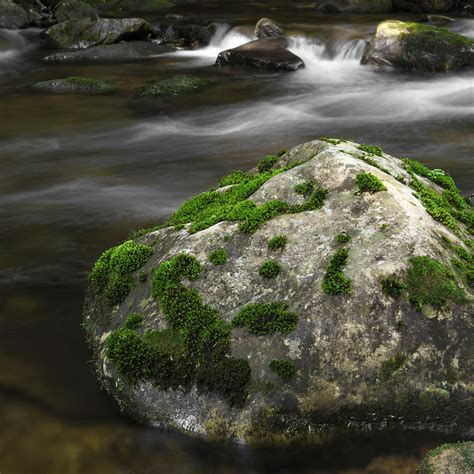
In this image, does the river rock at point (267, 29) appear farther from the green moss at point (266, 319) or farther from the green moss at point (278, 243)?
the green moss at point (266, 319)

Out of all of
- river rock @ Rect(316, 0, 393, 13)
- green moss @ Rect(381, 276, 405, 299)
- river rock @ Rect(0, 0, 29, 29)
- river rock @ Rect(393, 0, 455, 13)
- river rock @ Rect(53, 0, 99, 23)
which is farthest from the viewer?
river rock @ Rect(393, 0, 455, 13)

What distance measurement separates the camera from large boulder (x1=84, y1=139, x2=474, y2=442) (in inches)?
165

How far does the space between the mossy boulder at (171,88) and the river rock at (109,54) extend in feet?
15.4

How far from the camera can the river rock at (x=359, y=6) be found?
84.1ft

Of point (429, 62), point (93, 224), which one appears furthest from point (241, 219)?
point (429, 62)

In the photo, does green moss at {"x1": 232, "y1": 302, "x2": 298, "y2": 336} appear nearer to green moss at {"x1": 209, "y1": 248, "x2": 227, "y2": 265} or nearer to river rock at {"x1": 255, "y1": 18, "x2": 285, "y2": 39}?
green moss at {"x1": 209, "y1": 248, "x2": 227, "y2": 265}

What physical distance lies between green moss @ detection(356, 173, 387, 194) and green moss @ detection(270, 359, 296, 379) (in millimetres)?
1513

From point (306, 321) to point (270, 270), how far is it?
49 cm

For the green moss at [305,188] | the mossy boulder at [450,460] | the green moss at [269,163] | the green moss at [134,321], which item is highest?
the green moss at [305,188]

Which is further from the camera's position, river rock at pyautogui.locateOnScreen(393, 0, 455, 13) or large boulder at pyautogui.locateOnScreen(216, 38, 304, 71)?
river rock at pyautogui.locateOnScreen(393, 0, 455, 13)

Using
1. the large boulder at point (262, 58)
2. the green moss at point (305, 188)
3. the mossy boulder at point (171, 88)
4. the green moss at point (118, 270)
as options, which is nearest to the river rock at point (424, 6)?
the large boulder at point (262, 58)

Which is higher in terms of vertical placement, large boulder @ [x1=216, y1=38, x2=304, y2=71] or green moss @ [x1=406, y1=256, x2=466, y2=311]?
green moss @ [x1=406, y1=256, x2=466, y2=311]

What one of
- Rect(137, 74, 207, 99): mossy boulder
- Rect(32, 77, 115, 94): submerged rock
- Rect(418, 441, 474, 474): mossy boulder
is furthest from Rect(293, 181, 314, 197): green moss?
Rect(32, 77, 115, 94): submerged rock

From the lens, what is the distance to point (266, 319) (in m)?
4.35
